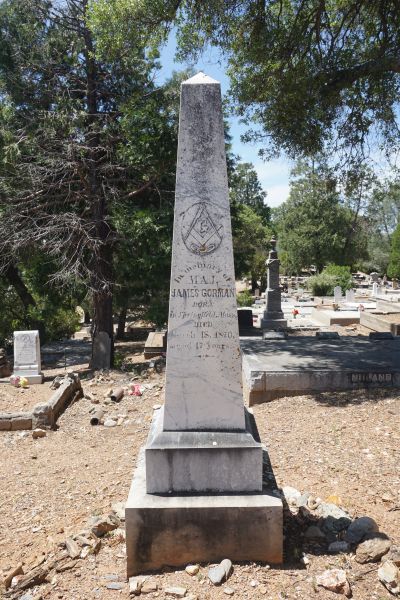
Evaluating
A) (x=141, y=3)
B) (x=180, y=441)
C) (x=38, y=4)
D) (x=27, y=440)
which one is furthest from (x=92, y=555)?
(x=38, y=4)

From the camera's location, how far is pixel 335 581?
3199mm

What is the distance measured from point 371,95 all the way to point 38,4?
29.2 ft

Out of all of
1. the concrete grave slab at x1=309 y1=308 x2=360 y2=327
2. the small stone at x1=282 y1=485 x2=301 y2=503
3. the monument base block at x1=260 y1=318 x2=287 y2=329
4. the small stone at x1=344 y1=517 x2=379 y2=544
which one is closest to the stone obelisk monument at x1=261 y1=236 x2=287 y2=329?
the monument base block at x1=260 y1=318 x2=287 y2=329

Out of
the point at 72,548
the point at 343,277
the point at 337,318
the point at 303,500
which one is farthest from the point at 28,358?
the point at 343,277

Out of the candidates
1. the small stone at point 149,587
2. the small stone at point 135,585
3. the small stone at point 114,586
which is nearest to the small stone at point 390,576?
the small stone at point 149,587

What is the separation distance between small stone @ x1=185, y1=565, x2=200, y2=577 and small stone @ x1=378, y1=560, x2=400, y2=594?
4.26 ft

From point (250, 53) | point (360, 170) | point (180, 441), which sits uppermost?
point (250, 53)

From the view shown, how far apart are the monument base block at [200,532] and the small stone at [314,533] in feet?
1.46

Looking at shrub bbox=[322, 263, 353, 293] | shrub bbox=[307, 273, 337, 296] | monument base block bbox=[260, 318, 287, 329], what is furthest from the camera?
→ shrub bbox=[307, 273, 337, 296]

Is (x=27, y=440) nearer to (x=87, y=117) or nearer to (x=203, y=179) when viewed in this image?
(x=203, y=179)

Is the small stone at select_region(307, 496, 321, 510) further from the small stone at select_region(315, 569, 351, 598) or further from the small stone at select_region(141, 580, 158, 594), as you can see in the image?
the small stone at select_region(141, 580, 158, 594)

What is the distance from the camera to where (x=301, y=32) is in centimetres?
957

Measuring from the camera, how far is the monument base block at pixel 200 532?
344cm

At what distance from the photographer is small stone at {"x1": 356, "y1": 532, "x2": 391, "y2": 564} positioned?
11.3 ft
